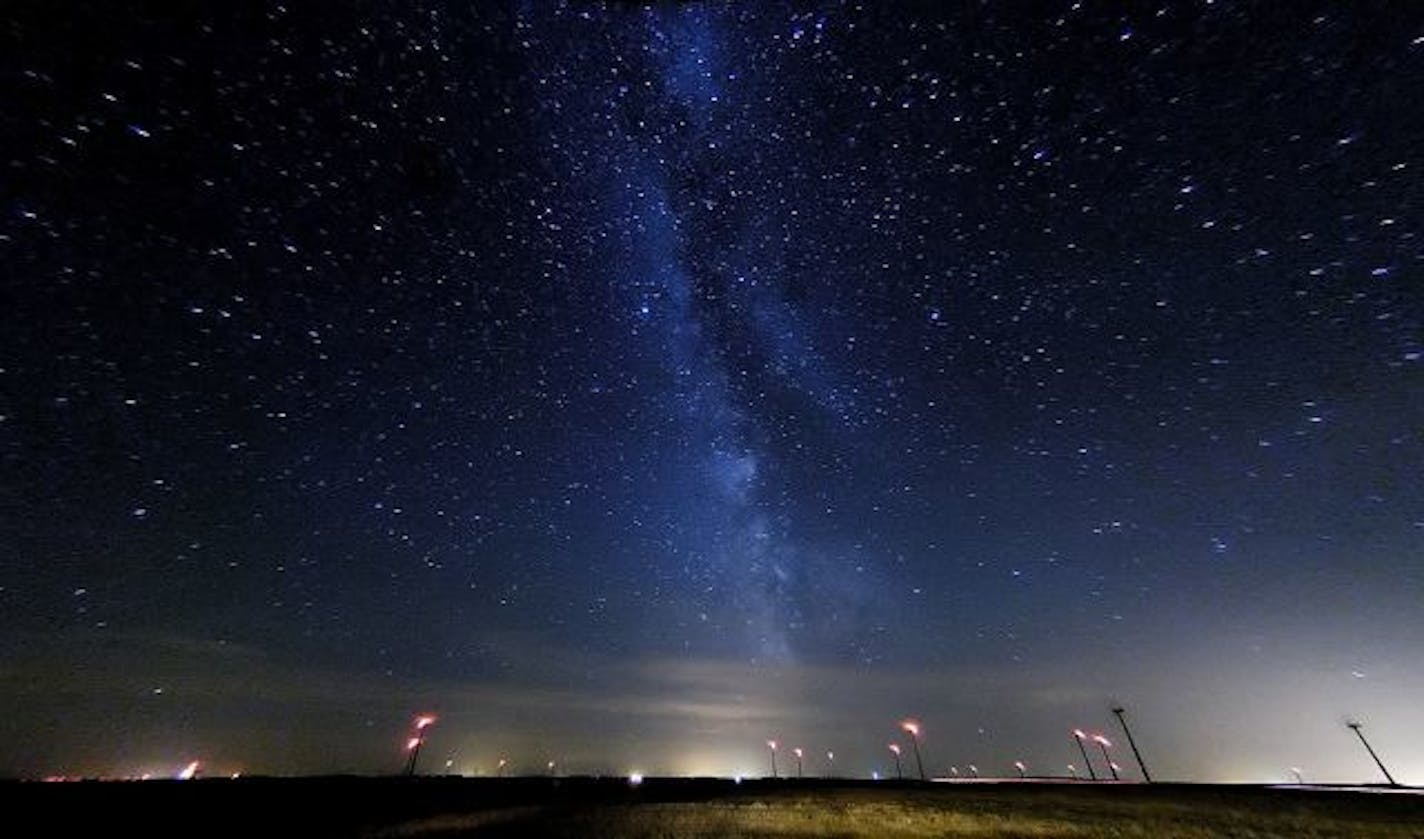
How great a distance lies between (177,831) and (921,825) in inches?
773

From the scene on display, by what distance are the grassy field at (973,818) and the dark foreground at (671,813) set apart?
5 cm

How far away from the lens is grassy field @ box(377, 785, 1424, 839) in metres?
16.1

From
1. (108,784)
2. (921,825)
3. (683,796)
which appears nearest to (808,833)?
(921,825)

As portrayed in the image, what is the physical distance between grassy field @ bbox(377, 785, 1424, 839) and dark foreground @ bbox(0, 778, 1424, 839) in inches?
2.1

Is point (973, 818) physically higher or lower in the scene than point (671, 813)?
lower

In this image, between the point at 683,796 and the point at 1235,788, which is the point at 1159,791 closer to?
the point at 1235,788

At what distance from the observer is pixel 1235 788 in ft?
76.6

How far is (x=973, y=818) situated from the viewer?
17.7m

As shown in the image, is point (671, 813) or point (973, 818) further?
point (671, 813)

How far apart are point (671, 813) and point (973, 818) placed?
9.19m

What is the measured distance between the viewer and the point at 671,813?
1827cm

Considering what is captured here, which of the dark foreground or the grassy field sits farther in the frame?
the grassy field

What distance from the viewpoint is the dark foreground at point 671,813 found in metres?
15.3

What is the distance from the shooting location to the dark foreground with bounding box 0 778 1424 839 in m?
15.3
